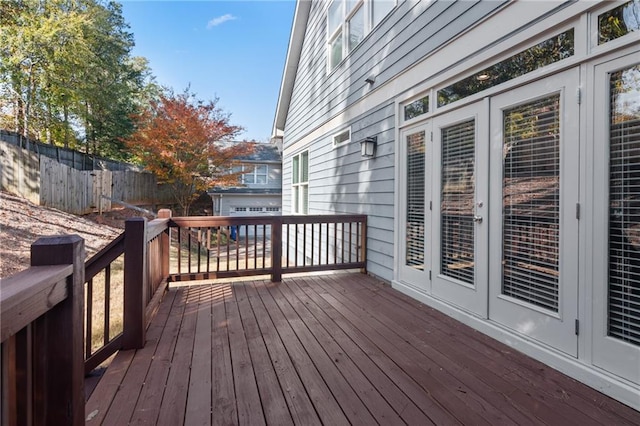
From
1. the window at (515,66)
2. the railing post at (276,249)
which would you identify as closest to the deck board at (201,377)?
the railing post at (276,249)

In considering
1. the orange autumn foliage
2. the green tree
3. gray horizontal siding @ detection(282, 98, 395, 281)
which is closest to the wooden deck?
gray horizontal siding @ detection(282, 98, 395, 281)

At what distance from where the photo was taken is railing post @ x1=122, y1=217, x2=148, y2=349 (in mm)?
2256

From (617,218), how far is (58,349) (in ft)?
8.95

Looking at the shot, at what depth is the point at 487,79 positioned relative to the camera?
103 inches

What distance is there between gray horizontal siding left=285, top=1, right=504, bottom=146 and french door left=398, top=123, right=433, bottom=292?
907 millimetres

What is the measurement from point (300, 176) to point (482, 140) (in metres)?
5.59

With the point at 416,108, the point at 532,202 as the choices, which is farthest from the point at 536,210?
the point at 416,108

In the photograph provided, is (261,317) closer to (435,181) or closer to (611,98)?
(435,181)

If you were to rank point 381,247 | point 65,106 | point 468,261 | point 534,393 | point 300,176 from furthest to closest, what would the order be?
1. point 65,106
2. point 300,176
3. point 381,247
4. point 468,261
5. point 534,393

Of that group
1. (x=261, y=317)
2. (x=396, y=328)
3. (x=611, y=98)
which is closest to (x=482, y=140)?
(x=611, y=98)

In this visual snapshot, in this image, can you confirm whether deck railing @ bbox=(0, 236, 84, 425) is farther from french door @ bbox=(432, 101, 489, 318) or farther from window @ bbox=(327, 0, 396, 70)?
window @ bbox=(327, 0, 396, 70)

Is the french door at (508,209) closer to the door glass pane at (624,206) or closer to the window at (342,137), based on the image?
the door glass pane at (624,206)

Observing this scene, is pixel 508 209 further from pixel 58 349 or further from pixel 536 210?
pixel 58 349

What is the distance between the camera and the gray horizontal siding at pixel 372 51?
9.82 feet
